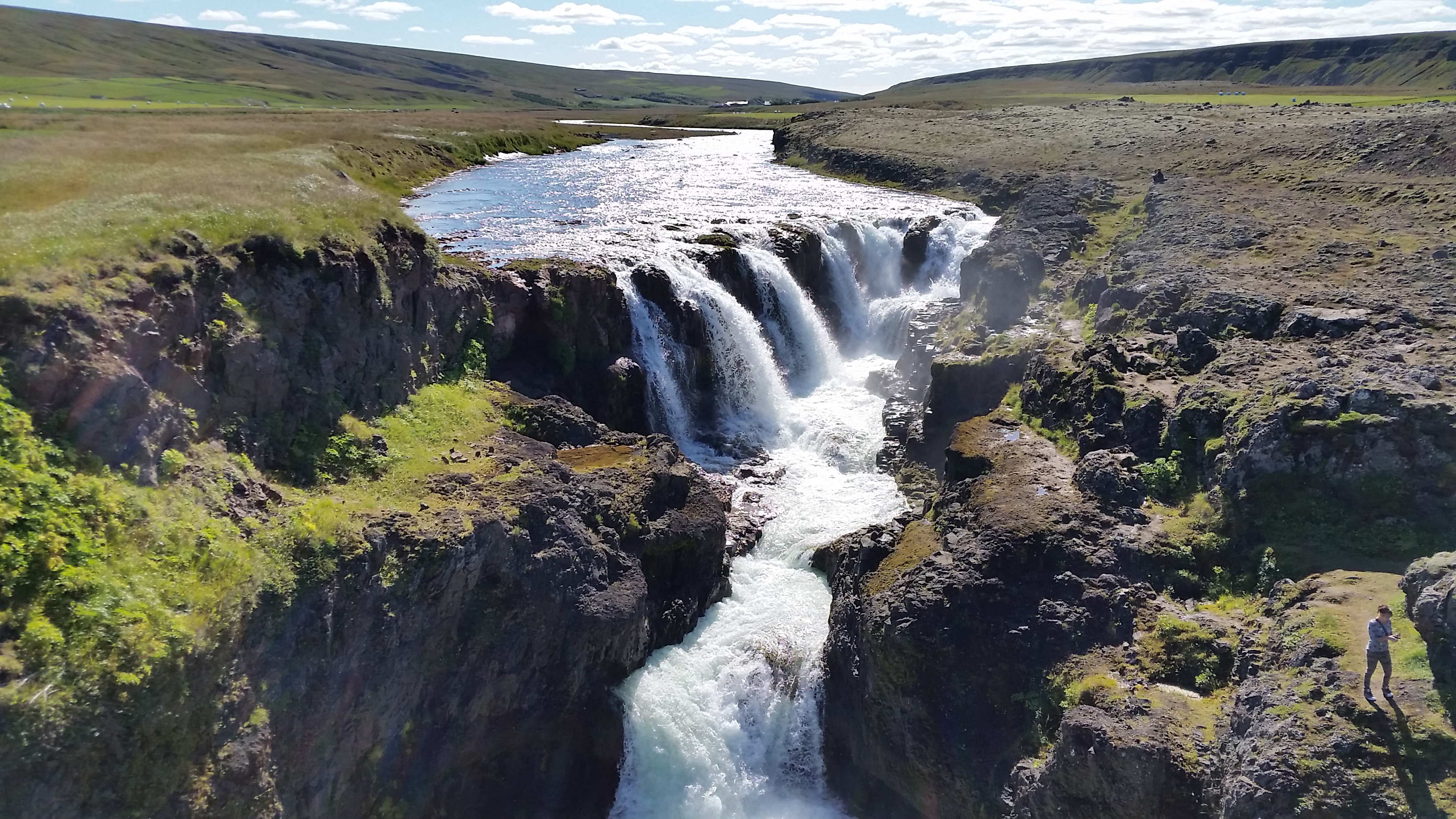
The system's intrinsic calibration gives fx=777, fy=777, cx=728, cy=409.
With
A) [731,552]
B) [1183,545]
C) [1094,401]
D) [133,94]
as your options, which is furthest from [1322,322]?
[133,94]

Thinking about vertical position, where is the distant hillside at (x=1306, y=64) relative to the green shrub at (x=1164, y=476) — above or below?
above

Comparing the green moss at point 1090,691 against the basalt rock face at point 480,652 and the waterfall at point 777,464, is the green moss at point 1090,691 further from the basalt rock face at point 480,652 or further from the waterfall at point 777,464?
the basalt rock face at point 480,652

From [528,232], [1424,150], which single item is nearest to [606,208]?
[528,232]

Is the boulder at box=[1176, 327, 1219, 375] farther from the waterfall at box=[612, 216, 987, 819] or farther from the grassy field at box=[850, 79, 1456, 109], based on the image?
the grassy field at box=[850, 79, 1456, 109]

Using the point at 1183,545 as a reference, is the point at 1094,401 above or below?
above

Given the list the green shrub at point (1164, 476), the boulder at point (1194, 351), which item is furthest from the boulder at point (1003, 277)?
the green shrub at point (1164, 476)

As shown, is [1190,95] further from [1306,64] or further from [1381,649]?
[1381,649]
